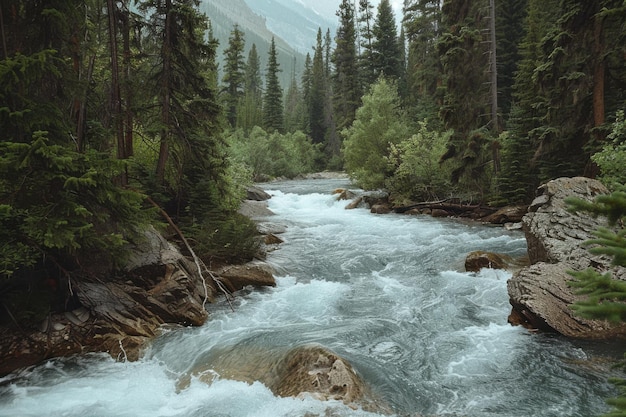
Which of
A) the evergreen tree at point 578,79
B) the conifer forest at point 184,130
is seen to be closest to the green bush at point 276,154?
the conifer forest at point 184,130

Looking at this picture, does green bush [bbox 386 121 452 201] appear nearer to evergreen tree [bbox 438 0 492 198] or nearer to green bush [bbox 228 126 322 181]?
evergreen tree [bbox 438 0 492 198]

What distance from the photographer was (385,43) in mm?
48406

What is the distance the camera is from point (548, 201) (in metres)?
11.5

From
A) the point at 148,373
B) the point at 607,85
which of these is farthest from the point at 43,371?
the point at 607,85

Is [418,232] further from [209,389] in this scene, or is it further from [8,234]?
[8,234]

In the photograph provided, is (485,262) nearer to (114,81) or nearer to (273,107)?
(114,81)

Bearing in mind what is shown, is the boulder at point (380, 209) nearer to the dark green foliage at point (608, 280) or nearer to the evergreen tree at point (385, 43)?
the dark green foliage at point (608, 280)

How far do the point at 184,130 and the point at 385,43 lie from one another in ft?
138

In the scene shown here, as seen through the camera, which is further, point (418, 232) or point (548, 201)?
point (418, 232)

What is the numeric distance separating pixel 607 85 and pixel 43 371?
18439 millimetres

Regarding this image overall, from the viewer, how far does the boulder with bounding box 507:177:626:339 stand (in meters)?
7.33

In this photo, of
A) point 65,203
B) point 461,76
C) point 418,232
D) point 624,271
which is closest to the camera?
point 65,203

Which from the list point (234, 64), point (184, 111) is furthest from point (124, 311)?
point (234, 64)

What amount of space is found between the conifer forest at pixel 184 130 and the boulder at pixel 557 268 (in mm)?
1644
